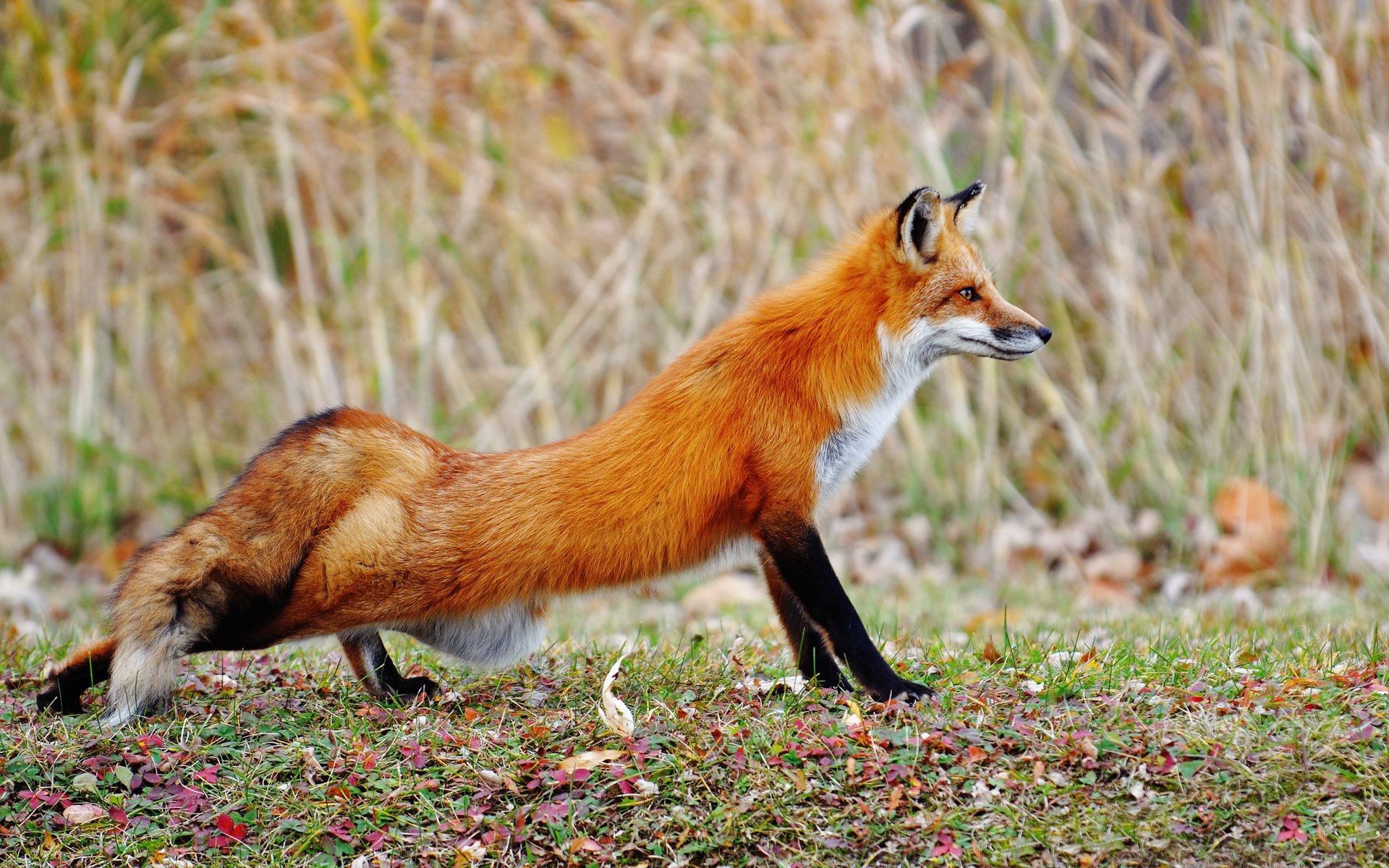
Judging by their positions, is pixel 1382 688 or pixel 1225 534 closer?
pixel 1382 688

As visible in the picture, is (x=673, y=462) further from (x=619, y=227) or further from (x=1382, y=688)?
(x=619, y=227)

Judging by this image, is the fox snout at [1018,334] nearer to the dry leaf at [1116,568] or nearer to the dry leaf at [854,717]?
the dry leaf at [854,717]

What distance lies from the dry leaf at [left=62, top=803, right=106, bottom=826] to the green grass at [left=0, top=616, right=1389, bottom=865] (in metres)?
0.03

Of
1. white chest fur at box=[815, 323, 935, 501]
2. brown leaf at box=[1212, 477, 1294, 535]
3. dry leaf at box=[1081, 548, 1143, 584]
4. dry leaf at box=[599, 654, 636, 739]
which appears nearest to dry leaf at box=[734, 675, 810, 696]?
dry leaf at box=[599, 654, 636, 739]

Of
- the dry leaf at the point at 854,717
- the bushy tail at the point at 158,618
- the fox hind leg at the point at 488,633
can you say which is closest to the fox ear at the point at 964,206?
the dry leaf at the point at 854,717

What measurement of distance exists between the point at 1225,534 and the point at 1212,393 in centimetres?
96

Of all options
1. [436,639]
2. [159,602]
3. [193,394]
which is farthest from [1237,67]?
[193,394]

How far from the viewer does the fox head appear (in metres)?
3.93

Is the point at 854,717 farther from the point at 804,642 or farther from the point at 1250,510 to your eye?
the point at 1250,510

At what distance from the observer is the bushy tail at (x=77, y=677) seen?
375 centimetres

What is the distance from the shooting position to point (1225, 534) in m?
7.14

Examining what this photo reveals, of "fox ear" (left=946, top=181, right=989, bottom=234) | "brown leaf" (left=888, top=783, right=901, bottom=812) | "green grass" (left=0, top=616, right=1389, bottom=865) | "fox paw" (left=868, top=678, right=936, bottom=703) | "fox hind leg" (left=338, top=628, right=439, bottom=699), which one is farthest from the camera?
"fox ear" (left=946, top=181, right=989, bottom=234)

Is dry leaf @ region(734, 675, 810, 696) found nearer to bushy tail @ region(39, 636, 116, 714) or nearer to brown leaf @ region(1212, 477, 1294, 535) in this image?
bushy tail @ region(39, 636, 116, 714)

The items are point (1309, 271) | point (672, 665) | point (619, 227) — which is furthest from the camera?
point (619, 227)
